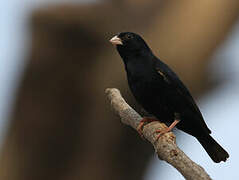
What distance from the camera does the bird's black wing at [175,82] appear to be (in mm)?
5750

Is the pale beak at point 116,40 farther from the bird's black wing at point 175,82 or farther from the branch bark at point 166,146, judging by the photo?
the branch bark at point 166,146

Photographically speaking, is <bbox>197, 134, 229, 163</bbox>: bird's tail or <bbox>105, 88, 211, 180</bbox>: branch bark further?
<bbox>197, 134, 229, 163</bbox>: bird's tail

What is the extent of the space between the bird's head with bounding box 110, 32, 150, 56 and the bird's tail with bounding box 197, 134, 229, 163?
1078 millimetres

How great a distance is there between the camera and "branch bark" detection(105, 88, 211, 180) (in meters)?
3.28

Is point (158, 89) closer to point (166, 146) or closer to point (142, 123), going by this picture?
point (142, 123)

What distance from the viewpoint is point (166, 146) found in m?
3.96

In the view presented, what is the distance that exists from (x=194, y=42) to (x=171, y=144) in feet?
6.69

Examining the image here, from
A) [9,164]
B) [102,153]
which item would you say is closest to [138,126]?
[102,153]

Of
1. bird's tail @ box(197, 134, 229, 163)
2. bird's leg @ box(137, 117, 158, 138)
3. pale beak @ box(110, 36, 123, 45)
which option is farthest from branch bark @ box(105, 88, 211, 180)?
bird's tail @ box(197, 134, 229, 163)


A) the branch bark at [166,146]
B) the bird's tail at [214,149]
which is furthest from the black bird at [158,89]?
the branch bark at [166,146]

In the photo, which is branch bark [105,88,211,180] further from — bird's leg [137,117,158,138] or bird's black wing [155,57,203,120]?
bird's black wing [155,57,203,120]

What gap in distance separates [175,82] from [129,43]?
675mm

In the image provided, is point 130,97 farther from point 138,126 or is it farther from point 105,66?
point 138,126

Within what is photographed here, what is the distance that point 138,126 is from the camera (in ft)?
16.6
